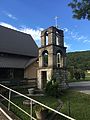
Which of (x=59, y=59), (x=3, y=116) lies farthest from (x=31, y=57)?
(x=3, y=116)

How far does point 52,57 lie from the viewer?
2048cm

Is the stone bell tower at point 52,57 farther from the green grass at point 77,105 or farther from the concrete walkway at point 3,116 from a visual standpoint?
the concrete walkway at point 3,116

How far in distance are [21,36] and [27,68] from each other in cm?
606

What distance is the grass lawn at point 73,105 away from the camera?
11.8 metres

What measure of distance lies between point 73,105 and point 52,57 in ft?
23.2

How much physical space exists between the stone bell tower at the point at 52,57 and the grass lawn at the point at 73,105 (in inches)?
91.8

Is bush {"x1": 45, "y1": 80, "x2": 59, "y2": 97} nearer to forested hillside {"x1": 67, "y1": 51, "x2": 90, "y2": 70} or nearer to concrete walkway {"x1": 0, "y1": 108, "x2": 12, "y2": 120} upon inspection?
concrete walkway {"x1": 0, "y1": 108, "x2": 12, "y2": 120}

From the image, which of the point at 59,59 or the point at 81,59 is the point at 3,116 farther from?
the point at 81,59

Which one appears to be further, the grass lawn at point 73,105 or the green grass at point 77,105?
Result: the green grass at point 77,105

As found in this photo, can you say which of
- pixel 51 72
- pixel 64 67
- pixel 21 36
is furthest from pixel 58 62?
pixel 21 36

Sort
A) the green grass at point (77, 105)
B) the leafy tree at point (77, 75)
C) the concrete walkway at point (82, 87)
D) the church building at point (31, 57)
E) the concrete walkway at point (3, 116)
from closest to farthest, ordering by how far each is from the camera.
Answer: the concrete walkway at point (3, 116) < the green grass at point (77, 105) < the concrete walkway at point (82, 87) < the church building at point (31, 57) < the leafy tree at point (77, 75)

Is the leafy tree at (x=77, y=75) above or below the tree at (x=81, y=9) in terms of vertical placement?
below

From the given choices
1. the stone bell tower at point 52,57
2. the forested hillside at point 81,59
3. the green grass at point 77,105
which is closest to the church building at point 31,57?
the stone bell tower at point 52,57

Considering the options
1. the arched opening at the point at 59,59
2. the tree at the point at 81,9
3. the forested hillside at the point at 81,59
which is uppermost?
the forested hillside at the point at 81,59
